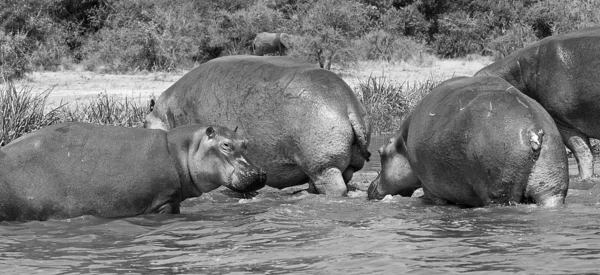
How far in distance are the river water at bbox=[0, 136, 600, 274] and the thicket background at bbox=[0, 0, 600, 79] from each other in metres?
15.1

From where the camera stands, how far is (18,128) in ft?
40.9

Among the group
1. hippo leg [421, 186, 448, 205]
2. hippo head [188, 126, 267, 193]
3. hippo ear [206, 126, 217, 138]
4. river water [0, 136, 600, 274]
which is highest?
hippo ear [206, 126, 217, 138]

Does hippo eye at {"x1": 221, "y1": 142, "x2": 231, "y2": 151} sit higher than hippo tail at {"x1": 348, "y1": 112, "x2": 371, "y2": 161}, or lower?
lower

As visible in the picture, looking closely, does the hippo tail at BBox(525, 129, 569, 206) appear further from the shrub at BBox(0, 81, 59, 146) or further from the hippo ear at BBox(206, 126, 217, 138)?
the shrub at BBox(0, 81, 59, 146)

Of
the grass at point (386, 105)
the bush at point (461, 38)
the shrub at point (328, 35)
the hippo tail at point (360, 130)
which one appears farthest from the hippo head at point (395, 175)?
the bush at point (461, 38)

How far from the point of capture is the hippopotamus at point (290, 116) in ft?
31.1

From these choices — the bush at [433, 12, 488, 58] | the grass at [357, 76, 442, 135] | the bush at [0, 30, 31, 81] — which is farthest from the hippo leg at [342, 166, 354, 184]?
the bush at [433, 12, 488, 58]

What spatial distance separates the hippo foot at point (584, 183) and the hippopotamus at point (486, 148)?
1976mm

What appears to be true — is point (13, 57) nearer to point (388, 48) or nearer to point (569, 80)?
point (388, 48)

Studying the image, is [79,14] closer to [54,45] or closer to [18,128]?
[54,45]

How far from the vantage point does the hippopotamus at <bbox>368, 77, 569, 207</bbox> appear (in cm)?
802

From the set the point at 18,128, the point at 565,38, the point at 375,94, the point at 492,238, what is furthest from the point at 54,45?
the point at 492,238

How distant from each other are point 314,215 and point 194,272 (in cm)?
238

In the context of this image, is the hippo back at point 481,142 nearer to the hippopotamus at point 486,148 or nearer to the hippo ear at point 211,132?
the hippopotamus at point 486,148
